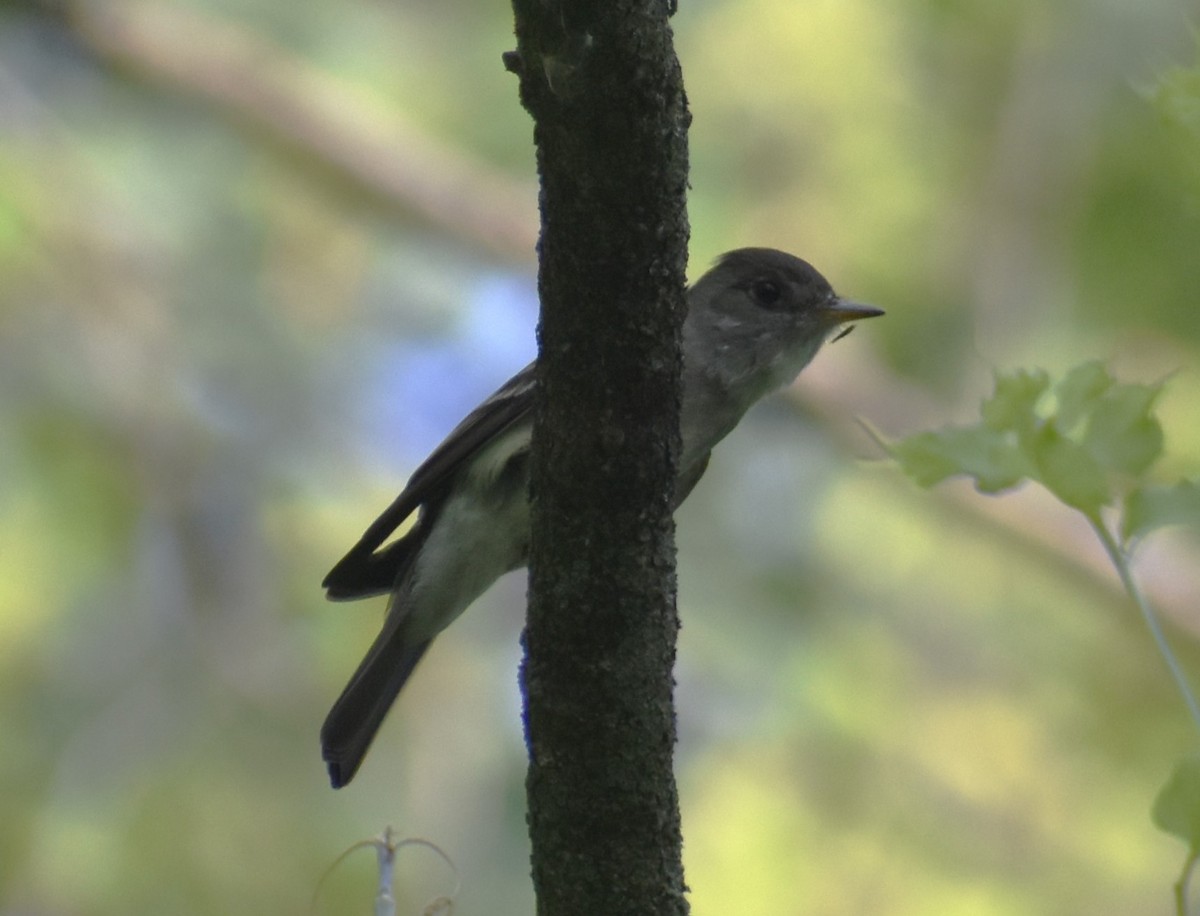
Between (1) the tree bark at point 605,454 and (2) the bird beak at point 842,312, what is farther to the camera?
(2) the bird beak at point 842,312

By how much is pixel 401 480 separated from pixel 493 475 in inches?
140

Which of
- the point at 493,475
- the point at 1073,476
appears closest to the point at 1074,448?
the point at 1073,476

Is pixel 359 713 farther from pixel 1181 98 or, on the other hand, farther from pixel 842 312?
pixel 1181 98

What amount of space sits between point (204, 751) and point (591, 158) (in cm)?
552

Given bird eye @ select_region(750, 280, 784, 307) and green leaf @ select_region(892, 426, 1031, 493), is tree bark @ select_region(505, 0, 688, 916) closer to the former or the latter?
green leaf @ select_region(892, 426, 1031, 493)

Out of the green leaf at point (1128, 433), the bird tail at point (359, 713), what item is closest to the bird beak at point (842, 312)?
the bird tail at point (359, 713)

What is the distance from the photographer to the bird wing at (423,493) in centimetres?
397

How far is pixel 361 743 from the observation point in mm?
4262

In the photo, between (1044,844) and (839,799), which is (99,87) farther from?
(1044,844)

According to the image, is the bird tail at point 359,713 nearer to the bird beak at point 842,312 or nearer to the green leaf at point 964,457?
the bird beak at point 842,312

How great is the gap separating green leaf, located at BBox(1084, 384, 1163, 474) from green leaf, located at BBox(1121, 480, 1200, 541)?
3cm

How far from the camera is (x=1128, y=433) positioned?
1476mm

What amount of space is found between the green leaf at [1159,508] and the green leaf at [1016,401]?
0.40ft

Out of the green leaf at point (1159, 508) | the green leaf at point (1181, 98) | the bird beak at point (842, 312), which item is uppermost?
the bird beak at point (842, 312)
